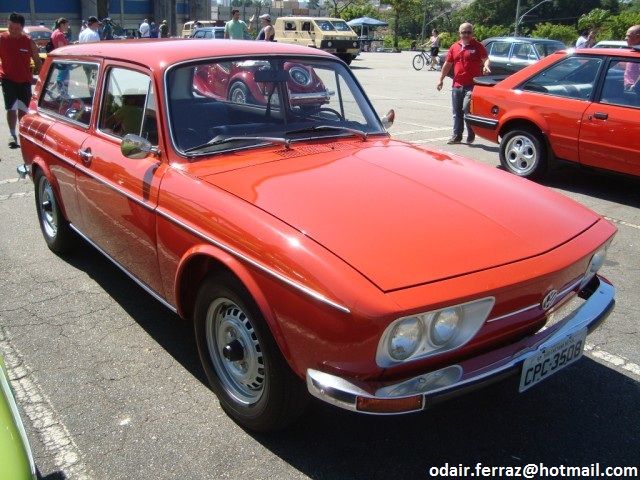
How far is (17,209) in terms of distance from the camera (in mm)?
6105

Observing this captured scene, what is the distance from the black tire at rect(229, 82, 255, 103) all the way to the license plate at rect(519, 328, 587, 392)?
7.03ft

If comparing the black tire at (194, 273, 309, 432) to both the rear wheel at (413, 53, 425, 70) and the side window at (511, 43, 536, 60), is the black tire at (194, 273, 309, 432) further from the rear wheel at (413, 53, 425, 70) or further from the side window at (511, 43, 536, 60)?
the rear wheel at (413, 53, 425, 70)

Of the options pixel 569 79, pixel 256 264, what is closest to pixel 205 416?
pixel 256 264

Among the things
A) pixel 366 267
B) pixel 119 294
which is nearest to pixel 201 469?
pixel 366 267

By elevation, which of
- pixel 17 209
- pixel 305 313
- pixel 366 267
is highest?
pixel 366 267

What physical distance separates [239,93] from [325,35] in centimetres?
2395

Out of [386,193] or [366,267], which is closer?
[366,267]

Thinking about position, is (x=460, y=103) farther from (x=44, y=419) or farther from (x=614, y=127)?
(x=44, y=419)

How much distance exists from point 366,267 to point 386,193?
0.72m

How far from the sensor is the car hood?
7.68 feet

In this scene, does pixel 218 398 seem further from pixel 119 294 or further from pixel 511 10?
pixel 511 10

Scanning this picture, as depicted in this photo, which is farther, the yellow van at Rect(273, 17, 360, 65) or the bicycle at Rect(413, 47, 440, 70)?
the bicycle at Rect(413, 47, 440, 70)

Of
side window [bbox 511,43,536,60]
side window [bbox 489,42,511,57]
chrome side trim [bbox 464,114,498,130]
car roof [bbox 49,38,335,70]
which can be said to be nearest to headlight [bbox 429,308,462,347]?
car roof [bbox 49,38,335,70]

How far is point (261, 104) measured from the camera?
356cm
